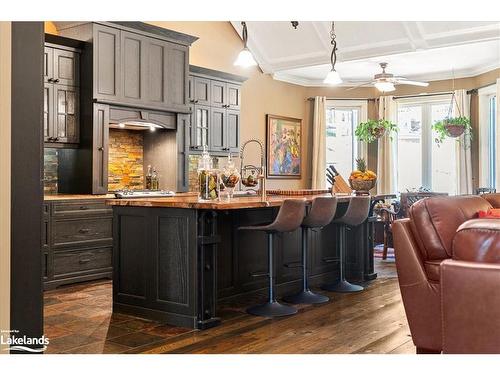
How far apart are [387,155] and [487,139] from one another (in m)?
1.70

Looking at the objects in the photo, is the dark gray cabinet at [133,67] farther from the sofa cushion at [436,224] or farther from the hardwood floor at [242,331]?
the sofa cushion at [436,224]

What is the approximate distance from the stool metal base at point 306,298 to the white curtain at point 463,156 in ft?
17.0

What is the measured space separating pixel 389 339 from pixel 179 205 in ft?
5.55

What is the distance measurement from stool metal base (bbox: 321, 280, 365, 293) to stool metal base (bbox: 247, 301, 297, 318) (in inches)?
38.1

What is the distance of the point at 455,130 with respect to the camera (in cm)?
884

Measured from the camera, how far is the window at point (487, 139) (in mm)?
9109

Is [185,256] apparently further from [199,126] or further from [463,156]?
[463,156]

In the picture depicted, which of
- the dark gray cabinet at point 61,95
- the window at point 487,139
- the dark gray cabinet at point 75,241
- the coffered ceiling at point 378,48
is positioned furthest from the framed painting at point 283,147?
the dark gray cabinet at point 75,241

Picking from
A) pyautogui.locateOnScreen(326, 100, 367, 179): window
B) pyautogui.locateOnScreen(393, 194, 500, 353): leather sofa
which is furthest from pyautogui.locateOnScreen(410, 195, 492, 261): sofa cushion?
pyautogui.locateOnScreen(326, 100, 367, 179): window

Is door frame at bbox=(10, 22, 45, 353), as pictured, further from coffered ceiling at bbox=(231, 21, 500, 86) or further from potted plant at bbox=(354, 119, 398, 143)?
potted plant at bbox=(354, 119, 398, 143)

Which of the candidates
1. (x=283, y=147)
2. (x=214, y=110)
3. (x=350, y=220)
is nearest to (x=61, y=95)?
(x=214, y=110)
